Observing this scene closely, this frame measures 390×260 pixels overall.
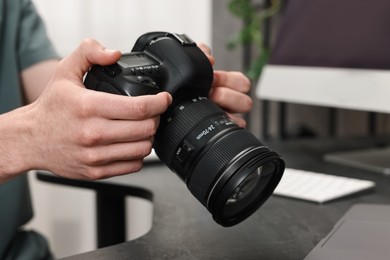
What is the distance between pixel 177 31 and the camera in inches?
57.8

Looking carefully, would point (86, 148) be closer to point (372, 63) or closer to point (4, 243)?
point (4, 243)

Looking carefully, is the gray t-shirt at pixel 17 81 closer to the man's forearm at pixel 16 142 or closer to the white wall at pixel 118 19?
the man's forearm at pixel 16 142

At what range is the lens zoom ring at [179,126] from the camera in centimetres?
47

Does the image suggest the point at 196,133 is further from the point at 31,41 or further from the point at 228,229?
the point at 31,41

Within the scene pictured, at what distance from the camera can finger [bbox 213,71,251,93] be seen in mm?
622

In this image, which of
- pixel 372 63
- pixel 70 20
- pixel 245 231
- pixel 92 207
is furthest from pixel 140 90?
pixel 92 207

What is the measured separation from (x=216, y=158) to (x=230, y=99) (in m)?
0.17

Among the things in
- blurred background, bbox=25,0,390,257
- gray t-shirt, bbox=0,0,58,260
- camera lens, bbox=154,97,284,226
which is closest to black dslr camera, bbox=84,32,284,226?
camera lens, bbox=154,97,284,226

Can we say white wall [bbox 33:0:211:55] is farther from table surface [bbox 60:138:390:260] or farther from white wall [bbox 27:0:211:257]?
table surface [bbox 60:138:390:260]

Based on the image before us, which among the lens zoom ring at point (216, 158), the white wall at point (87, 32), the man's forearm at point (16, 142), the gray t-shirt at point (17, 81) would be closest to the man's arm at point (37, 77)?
the gray t-shirt at point (17, 81)

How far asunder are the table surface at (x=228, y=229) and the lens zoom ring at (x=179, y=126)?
8 cm

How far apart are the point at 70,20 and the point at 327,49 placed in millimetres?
692

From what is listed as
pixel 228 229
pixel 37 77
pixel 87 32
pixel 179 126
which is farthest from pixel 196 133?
pixel 87 32

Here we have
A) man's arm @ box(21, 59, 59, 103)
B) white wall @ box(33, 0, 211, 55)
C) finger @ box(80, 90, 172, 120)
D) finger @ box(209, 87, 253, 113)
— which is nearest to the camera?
finger @ box(80, 90, 172, 120)
